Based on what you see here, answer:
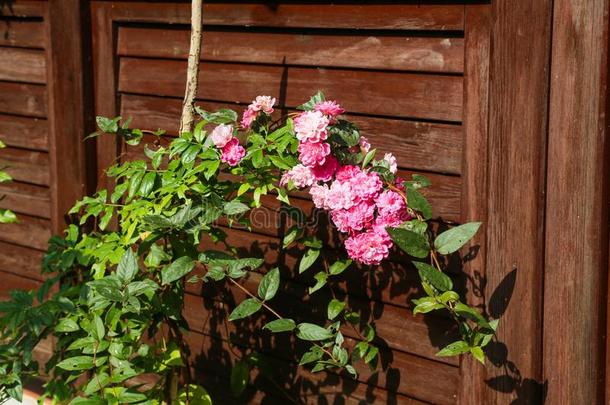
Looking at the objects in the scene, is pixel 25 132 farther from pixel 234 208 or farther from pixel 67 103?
pixel 234 208

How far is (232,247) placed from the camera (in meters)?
3.73

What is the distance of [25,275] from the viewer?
5117mm

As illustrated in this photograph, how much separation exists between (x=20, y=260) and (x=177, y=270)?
2.24 metres

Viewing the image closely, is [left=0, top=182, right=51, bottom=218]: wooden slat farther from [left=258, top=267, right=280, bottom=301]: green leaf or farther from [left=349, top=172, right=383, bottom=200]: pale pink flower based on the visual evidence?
[left=349, top=172, right=383, bottom=200]: pale pink flower

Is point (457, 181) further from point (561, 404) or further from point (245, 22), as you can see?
point (245, 22)

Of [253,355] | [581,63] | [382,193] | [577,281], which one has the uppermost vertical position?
[581,63]

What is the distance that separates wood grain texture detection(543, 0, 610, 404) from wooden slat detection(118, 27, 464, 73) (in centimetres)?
41

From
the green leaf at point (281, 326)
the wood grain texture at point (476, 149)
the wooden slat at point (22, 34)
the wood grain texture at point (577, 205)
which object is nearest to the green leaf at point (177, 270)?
the green leaf at point (281, 326)

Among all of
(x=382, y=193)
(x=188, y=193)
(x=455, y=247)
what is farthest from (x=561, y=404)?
(x=188, y=193)

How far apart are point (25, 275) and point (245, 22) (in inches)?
79.4

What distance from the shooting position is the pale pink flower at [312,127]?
9.98 ft

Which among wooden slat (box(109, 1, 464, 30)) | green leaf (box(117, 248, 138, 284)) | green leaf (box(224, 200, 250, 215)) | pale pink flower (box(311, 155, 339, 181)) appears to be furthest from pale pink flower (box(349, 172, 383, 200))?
green leaf (box(117, 248, 138, 284))

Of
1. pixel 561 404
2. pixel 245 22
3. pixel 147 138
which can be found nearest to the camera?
pixel 561 404

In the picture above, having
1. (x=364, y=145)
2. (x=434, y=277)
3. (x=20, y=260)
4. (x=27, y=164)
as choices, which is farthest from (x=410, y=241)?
(x=20, y=260)
